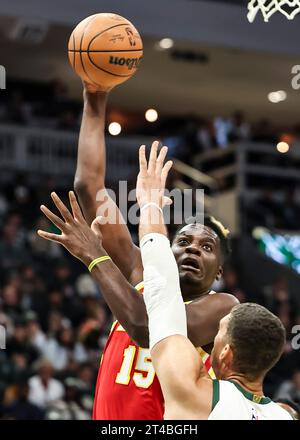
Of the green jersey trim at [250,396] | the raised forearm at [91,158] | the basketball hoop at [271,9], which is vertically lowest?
the green jersey trim at [250,396]

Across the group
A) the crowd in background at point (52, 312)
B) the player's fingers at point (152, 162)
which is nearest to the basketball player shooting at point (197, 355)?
the player's fingers at point (152, 162)

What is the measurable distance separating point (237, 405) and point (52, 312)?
9162 millimetres

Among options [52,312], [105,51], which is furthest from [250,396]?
[52,312]

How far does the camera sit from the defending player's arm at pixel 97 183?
14.7ft

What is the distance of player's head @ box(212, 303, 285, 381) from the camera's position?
10.2ft

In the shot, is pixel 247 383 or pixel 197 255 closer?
pixel 247 383

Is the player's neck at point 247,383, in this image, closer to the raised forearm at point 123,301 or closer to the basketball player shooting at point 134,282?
the raised forearm at point 123,301

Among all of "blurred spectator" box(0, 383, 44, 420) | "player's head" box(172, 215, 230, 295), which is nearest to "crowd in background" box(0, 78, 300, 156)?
"blurred spectator" box(0, 383, 44, 420)

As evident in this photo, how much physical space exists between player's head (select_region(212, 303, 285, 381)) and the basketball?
1.74 metres

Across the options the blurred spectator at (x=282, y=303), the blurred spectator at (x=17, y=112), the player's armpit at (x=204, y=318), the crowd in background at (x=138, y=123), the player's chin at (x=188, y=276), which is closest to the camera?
the player's armpit at (x=204, y=318)

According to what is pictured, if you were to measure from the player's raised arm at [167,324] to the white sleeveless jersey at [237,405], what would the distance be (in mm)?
29

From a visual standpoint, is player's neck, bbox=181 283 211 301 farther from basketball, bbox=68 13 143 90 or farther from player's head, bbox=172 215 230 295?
basketball, bbox=68 13 143 90

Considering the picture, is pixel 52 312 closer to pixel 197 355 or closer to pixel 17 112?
pixel 17 112

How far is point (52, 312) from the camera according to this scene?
1202 centimetres
